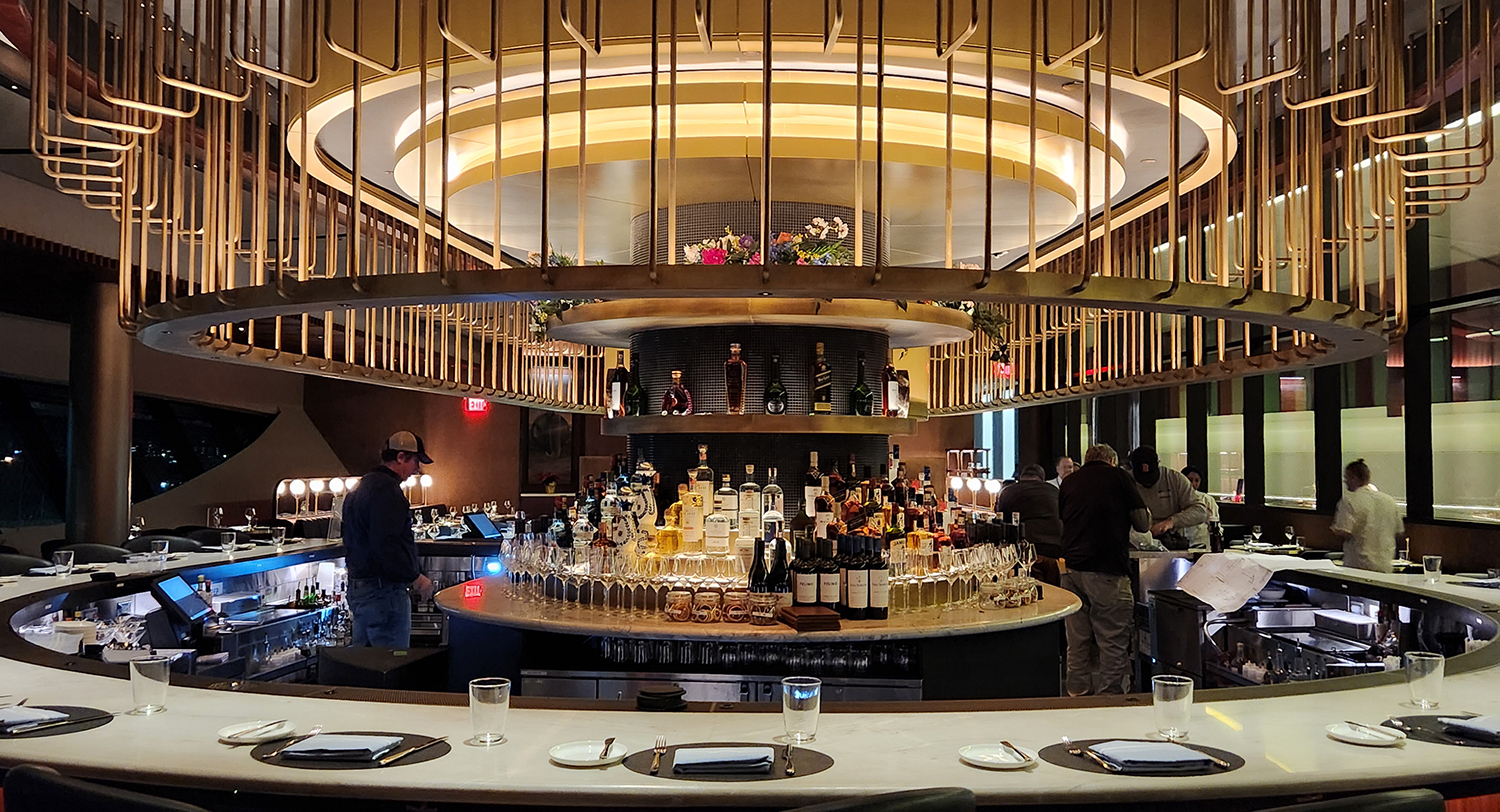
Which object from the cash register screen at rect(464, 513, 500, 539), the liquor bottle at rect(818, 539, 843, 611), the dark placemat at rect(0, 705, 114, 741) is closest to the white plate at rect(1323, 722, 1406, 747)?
the liquor bottle at rect(818, 539, 843, 611)

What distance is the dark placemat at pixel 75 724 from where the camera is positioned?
2547mm

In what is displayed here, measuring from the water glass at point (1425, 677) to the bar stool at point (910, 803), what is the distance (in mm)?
1527

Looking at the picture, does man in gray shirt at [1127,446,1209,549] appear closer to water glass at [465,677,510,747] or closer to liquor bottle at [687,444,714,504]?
liquor bottle at [687,444,714,504]

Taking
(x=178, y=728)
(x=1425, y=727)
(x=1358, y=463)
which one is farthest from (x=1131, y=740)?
(x=1358, y=463)

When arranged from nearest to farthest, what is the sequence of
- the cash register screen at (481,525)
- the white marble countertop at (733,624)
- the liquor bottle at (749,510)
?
the white marble countertop at (733,624) < the liquor bottle at (749,510) < the cash register screen at (481,525)

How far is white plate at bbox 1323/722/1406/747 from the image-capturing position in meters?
2.52

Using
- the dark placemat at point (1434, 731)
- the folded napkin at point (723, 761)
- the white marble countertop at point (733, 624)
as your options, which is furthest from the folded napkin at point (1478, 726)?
the white marble countertop at point (733, 624)

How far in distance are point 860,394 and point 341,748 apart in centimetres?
365

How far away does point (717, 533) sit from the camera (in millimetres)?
4824

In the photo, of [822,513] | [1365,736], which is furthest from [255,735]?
[822,513]

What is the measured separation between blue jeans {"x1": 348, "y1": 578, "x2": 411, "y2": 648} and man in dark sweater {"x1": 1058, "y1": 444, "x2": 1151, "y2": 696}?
3718 millimetres

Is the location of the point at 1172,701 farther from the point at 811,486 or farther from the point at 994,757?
the point at 811,486

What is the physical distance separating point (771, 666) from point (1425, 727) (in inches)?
95.6

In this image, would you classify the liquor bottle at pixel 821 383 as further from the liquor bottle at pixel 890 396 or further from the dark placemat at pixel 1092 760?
the dark placemat at pixel 1092 760
